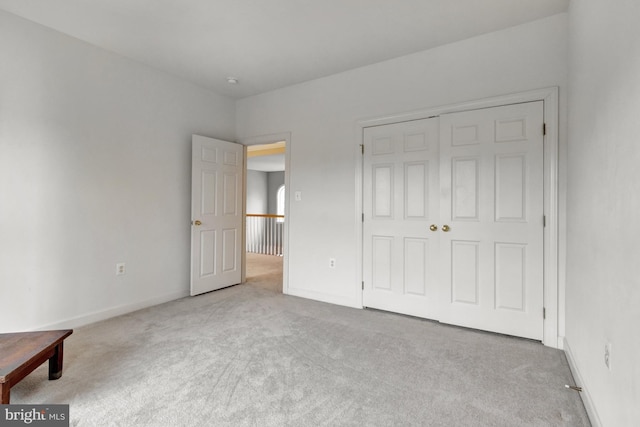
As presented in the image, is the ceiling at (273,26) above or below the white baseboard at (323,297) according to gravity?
above

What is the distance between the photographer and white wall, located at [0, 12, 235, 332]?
253 cm

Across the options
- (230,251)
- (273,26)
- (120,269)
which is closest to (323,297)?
(230,251)

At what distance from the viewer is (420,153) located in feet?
10.2

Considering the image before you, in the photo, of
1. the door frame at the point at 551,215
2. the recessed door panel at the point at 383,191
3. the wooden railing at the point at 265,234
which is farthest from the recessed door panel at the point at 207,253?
the door frame at the point at 551,215

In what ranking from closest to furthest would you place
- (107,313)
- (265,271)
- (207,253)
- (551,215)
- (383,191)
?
1. (551,215)
2. (107,313)
3. (383,191)
4. (207,253)
5. (265,271)

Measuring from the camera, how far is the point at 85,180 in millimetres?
2941

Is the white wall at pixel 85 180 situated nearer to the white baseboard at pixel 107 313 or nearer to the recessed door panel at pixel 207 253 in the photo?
the white baseboard at pixel 107 313

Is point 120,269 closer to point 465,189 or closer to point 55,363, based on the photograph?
point 55,363

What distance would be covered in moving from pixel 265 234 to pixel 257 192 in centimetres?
425

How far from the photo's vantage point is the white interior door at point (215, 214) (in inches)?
151

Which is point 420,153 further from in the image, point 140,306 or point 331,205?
point 140,306

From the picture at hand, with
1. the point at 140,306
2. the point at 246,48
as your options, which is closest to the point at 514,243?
the point at 246,48

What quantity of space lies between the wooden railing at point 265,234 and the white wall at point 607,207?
19.4ft

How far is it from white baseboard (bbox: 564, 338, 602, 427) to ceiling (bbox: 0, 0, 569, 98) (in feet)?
8.33
